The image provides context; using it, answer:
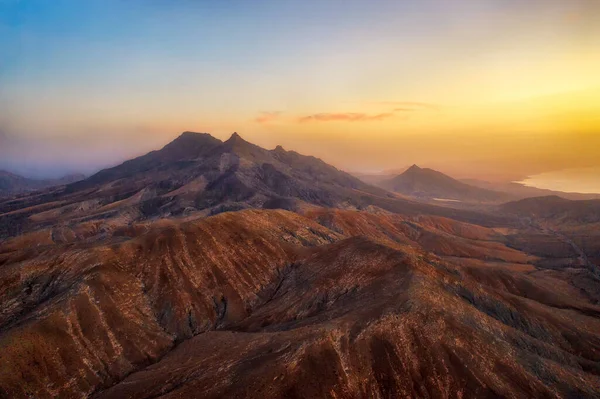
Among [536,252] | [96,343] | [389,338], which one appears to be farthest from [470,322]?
[536,252]

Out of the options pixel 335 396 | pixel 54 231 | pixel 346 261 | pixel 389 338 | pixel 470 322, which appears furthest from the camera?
pixel 54 231

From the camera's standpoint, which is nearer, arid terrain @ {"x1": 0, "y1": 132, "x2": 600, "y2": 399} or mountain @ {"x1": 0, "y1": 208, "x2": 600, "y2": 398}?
arid terrain @ {"x1": 0, "y1": 132, "x2": 600, "y2": 399}

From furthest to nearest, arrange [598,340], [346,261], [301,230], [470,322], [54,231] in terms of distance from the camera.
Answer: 1. [54,231]
2. [301,230]
3. [346,261]
4. [598,340]
5. [470,322]

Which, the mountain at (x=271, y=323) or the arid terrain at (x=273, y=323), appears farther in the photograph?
the mountain at (x=271, y=323)

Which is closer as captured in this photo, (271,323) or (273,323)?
(273,323)

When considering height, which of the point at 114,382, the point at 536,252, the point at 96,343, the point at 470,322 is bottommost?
the point at 536,252

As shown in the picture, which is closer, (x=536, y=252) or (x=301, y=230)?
(x=301, y=230)

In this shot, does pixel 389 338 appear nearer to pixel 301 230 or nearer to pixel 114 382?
pixel 114 382

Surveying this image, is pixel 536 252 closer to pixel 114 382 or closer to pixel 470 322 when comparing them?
pixel 470 322

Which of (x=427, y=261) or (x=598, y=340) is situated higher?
(x=427, y=261)
